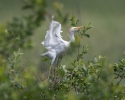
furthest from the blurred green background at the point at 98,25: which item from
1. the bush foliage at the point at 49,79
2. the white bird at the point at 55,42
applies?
the bush foliage at the point at 49,79

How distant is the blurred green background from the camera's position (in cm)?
1129

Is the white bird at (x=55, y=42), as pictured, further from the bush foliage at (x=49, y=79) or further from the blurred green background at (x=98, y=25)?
the blurred green background at (x=98, y=25)

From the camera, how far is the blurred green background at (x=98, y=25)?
37.0ft

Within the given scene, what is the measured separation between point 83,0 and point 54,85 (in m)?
15.2

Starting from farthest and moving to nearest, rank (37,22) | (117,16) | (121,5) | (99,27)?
(121,5) < (117,16) < (99,27) < (37,22)

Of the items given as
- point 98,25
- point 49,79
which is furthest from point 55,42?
point 98,25

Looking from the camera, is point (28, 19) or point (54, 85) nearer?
point (28, 19)

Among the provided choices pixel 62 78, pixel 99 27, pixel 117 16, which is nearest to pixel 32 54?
pixel 99 27

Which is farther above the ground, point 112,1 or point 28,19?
point 112,1

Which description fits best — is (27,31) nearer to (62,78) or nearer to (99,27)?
(62,78)

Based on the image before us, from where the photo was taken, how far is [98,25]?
1459 centimetres

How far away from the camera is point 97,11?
55.1 ft

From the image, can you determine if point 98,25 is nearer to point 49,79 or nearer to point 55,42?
point 55,42

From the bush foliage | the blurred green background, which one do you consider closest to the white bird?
the bush foliage
